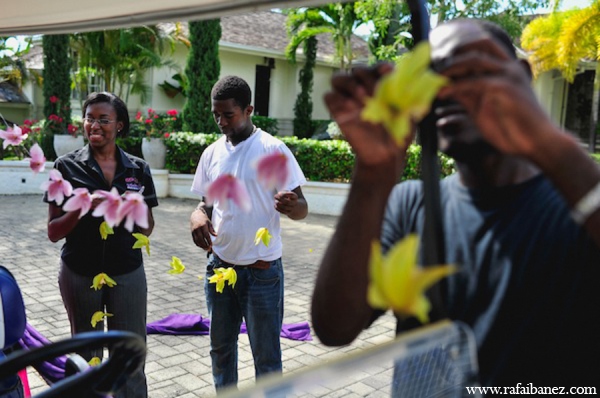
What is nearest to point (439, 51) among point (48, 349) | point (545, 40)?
point (48, 349)

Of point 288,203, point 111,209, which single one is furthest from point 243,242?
point 111,209

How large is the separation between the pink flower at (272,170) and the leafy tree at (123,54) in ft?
56.5

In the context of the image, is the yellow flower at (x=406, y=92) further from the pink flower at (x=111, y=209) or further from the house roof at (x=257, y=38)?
the house roof at (x=257, y=38)

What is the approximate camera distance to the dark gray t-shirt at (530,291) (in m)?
1.12

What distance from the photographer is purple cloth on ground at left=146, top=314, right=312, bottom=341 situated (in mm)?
5113

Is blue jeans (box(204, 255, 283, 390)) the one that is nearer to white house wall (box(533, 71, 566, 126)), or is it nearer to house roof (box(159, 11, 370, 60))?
house roof (box(159, 11, 370, 60))

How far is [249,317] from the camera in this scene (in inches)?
127

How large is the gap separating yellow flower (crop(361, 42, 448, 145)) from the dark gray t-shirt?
1.30ft

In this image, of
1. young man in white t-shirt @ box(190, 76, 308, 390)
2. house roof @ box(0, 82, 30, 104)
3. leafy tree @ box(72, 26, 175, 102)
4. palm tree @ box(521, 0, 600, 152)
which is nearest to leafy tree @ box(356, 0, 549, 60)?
palm tree @ box(521, 0, 600, 152)

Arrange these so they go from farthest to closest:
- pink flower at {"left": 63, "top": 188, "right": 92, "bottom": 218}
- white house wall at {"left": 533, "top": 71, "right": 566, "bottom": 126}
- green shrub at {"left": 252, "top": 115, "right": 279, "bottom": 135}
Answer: white house wall at {"left": 533, "top": 71, "right": 566, "bottom": 126}, green shrub at {"left": 252, "top": 115, "right": 279, "bottom": 135}, pink flower at {"left": 63, "top": 188, "right": 92, "bottom": 218}

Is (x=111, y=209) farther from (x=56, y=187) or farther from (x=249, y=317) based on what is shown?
(x=249, y=317)

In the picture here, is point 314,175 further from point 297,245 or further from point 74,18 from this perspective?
point 74,18

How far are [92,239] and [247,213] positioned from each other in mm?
843

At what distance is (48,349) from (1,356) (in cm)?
104
